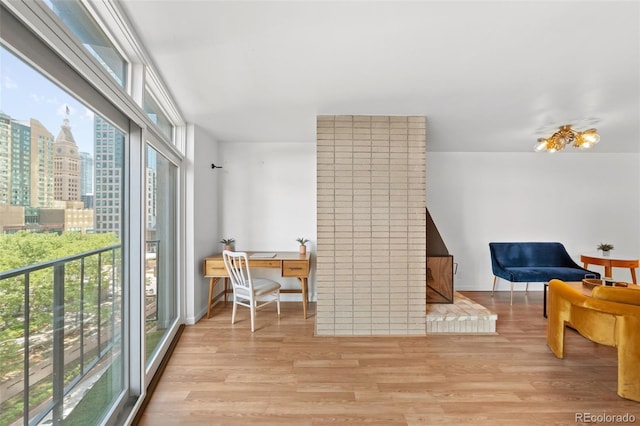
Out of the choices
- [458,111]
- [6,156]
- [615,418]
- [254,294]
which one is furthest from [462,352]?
[6,156]

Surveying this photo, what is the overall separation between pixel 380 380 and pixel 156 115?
9.54ft

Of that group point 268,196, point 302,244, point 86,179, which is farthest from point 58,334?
point 268,196

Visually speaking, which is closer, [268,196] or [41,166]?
[41,166]

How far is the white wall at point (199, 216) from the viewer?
3201mm

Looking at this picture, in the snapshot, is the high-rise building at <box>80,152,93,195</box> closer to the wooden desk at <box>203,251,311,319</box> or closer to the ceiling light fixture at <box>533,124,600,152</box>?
the wooden desk at <box>203,251,311,319</box>

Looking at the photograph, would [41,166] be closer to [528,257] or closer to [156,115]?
[156,115]

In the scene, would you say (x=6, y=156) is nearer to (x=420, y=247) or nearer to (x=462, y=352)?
(x=420, y=247)

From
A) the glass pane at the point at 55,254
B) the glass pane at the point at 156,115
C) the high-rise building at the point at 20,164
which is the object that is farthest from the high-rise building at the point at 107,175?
the glass pane at the point at 156,115

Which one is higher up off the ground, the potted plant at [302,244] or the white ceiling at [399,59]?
the white ceiling at [399,59]

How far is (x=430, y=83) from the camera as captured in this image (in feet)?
7.36

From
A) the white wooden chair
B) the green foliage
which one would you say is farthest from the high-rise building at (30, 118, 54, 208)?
the white wooden chair

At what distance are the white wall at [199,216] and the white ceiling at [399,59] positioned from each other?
0.47 metres

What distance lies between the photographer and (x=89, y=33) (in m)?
1.40

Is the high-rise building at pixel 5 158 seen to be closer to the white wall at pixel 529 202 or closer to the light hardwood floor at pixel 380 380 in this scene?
the light hardwood floor at pixel 380 380
